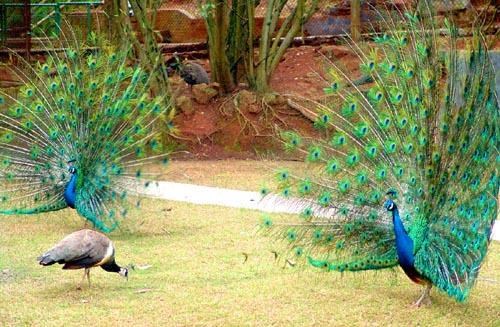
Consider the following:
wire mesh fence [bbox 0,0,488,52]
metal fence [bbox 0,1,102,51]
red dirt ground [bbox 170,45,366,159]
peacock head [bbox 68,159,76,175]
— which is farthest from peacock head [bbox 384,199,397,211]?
wire mesh fence [bbox 0,0,488,52]

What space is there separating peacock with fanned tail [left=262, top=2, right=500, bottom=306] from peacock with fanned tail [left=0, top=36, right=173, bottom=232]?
2.63 metres

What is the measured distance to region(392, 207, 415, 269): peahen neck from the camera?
21.9 feet

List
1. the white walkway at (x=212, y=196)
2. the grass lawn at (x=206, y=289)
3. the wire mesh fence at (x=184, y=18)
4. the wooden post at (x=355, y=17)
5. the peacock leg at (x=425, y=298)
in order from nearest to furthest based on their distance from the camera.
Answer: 1. the grass lawn at (x=206, y=289)
2. the peacock leg at (x=425, y=298)
3. the white walkway at (x=212, y=196)
4. the wooden post at (x=355, y=17)
5. the wire mesh fence at (x=184, y=18)

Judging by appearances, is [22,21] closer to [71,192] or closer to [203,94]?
[203,94]

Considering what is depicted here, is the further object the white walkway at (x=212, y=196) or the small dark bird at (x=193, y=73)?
the small dark bird at (x=193, y=73)

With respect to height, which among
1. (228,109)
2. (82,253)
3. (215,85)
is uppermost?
(82,253)

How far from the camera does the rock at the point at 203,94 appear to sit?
1686cm

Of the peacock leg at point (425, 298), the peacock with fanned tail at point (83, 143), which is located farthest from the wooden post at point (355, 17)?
the peacock leg at point (425, 298)

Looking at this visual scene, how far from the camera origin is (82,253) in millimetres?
7191

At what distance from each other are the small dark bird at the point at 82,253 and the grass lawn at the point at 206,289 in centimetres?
31

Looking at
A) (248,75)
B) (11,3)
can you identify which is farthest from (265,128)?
(11,3)

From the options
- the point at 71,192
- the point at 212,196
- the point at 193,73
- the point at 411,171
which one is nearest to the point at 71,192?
the point at 71,192

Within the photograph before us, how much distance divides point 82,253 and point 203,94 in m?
9.84

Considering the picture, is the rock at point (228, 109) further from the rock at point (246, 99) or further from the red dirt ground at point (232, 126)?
the rock at point (246, 99)
